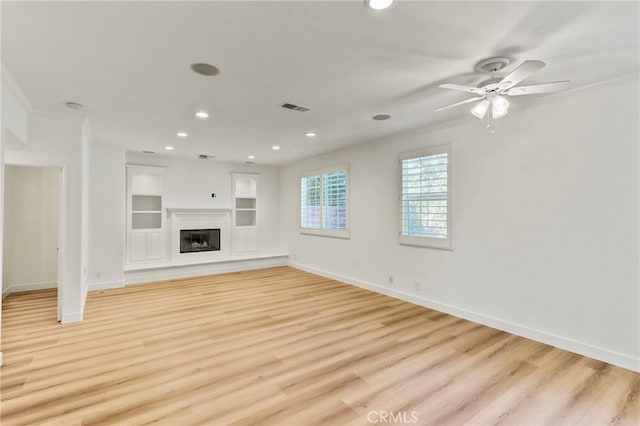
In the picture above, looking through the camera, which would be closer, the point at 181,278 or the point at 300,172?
the point at 181,278

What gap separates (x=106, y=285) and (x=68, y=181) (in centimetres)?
254

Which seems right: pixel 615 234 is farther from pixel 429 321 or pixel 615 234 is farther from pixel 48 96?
pixel 48 96

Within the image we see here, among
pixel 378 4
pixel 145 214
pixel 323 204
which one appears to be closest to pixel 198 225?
pixel 145 214

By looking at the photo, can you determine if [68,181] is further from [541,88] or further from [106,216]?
[541,88]

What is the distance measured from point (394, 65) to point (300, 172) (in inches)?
198

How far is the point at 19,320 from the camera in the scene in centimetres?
389

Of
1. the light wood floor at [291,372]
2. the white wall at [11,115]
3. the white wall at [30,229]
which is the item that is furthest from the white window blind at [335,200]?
the white wall at [30,229]

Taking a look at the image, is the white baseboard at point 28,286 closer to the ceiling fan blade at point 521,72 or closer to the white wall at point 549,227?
the white wall at point 549,227

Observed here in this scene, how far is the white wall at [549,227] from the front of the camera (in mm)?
2834

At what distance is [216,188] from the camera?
7.48 metres

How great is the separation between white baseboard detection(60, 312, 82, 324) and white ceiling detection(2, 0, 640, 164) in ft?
8.40

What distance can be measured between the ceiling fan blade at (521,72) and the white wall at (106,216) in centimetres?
604

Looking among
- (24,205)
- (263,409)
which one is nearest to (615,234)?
(263,409)

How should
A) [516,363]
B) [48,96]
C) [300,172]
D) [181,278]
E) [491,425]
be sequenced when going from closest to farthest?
[491,425] < [516,363] < [48,96] < [181,278] < [300,172]
